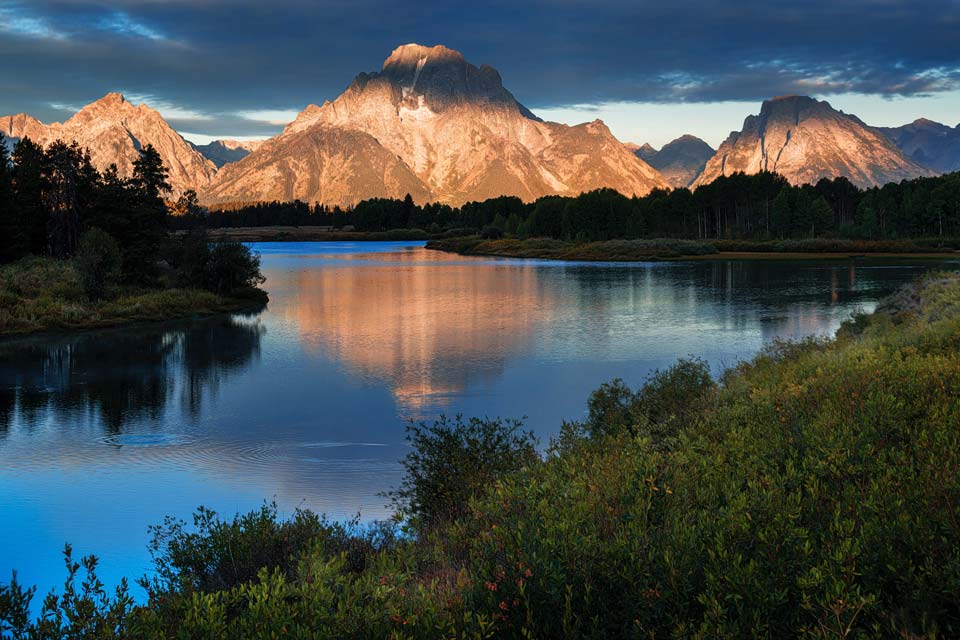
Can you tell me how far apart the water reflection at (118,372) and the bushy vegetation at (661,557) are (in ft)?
56.1

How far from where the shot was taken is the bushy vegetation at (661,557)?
5723 mm

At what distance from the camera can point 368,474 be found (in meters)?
19.0

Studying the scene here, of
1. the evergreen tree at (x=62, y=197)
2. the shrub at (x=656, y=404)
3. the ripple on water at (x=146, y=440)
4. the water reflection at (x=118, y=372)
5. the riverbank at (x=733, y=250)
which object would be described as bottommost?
the ripple on water at (x=146, y=440)

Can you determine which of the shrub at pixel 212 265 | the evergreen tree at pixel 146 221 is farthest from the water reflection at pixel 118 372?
the evergreen tree at pixel 146 221

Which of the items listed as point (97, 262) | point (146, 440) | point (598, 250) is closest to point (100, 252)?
point (97, 262)

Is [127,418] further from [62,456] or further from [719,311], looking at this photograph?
[719,311]

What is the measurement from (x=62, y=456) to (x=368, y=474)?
9.23 meters

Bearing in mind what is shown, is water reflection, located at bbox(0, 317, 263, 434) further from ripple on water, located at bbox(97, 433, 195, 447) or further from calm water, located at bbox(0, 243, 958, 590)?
ripple on water, located at bbox(97, 433, 195, 447)

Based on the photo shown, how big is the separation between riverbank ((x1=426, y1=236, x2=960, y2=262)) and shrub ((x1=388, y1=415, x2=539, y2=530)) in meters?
122

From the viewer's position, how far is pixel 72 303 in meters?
48.8

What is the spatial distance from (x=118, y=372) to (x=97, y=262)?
19566 mm

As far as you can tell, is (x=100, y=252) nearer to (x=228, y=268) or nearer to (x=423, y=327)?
(x=228, y=268)

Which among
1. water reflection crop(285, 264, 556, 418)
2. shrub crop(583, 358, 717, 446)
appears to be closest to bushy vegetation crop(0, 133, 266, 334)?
water reflection crop(285, 264, 556, 418)

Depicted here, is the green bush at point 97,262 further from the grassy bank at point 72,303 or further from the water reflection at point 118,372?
the water reflection at point 118,372
